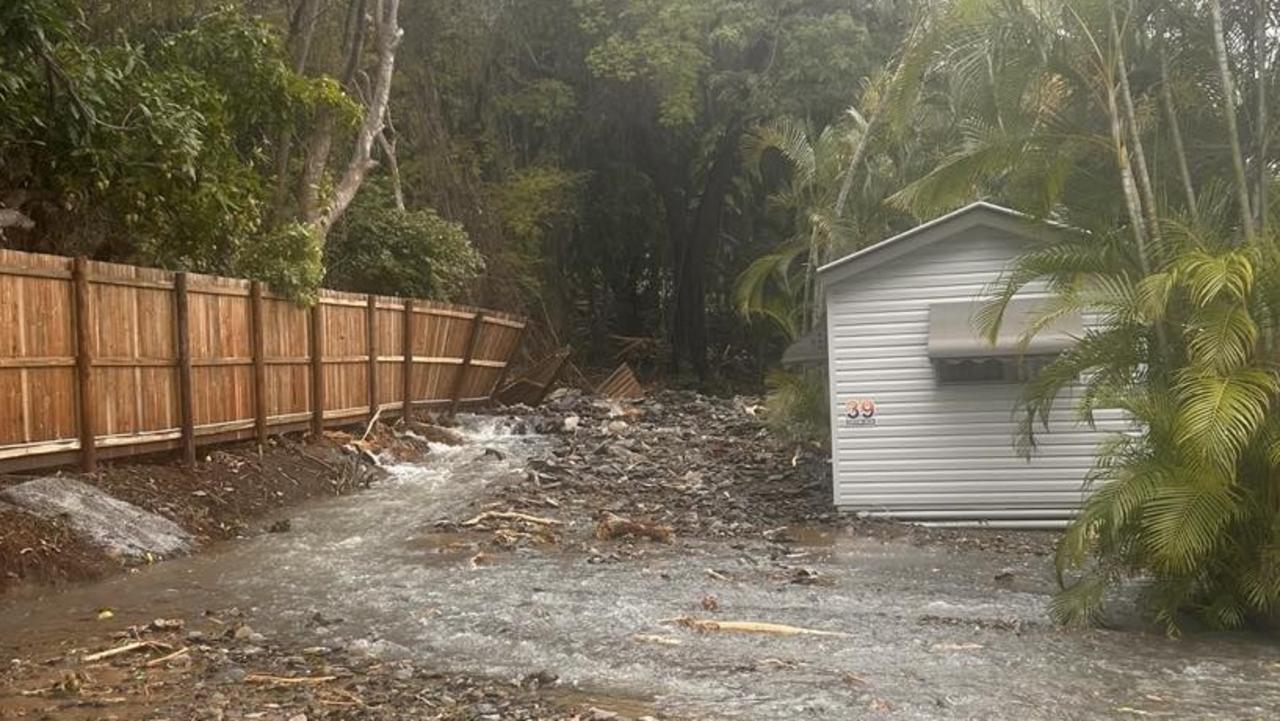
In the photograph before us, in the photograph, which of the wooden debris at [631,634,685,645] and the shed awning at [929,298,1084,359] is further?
the shed awning at [929,298,1084,359]

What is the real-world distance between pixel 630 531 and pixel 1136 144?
6216 mm

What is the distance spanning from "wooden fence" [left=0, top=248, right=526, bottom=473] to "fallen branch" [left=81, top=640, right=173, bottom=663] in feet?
10.5

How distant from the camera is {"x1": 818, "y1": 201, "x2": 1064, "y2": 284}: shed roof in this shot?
46.3ft

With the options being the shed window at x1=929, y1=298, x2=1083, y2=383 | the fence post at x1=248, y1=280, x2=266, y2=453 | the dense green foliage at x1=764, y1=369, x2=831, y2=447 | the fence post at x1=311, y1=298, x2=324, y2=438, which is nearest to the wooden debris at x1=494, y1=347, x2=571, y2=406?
the dense green foliage at x1=764, y1=369, x2=831, y2=447

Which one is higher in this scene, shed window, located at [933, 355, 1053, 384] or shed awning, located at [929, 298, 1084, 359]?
shed awning, located at [929, 298, 1084, 359]

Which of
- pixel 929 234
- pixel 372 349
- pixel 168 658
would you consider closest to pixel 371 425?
pixel 372 349

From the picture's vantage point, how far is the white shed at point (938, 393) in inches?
564

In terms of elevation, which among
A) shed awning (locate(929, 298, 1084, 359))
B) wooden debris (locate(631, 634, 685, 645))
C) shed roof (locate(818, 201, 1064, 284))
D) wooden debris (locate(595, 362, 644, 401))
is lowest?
wooden debris (locate(631, 634, 685, 645))

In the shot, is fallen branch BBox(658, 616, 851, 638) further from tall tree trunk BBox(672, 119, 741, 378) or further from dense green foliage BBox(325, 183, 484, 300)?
tall tree trunk BBox(672, 119, 741, 378)

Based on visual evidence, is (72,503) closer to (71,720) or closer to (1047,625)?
(71,720)

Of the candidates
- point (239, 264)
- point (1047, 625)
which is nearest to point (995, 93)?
point (1047, 625)

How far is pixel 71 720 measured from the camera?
591 cm

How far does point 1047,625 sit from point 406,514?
23.5ft

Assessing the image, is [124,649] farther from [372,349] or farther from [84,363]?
[372,349]
